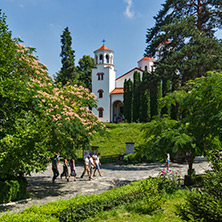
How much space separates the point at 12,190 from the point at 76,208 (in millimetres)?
3354

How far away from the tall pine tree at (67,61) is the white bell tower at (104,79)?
4.32 m

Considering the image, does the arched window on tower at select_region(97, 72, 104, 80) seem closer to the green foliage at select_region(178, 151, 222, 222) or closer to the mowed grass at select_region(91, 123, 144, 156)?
the mowed grass at select_region(91, 123, 144, 156)

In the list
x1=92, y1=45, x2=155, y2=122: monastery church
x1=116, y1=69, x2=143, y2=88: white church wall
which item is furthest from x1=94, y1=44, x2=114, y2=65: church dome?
x1=116, y1=69, x2=143, y2=88: white church wall

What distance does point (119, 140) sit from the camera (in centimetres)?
3116

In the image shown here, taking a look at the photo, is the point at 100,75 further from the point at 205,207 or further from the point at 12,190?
the point at 205,207

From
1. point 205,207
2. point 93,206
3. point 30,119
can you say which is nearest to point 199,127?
point 93,206

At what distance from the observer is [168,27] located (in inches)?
874

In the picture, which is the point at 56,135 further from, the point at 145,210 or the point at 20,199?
the point at 145,210

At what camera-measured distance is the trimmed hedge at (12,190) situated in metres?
9.17

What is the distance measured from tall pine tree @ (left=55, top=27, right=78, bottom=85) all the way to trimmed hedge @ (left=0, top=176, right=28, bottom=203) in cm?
3624

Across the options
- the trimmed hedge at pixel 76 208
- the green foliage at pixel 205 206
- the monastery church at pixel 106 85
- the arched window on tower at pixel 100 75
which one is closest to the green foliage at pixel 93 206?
the trimmed hedge at pixel 76 208

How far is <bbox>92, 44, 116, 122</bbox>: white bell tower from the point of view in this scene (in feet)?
152

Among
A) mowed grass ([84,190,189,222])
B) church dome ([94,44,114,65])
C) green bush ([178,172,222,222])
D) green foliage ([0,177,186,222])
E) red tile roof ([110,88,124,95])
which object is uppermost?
church dome ([94,44,114,65])

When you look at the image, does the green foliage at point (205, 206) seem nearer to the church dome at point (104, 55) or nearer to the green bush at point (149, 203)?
the green bush at point (149, 203)
